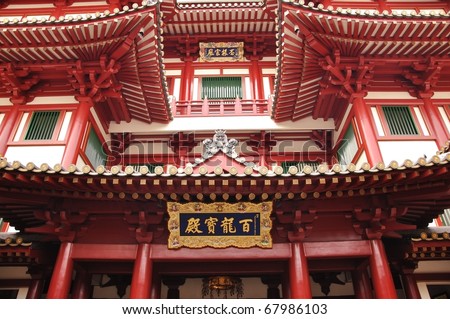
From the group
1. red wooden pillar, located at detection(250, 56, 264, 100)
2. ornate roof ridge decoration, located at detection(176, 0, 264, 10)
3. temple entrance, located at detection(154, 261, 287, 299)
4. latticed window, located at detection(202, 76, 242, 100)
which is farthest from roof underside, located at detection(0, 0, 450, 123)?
temple entrance, located at detection(154, 261, 287, 299)

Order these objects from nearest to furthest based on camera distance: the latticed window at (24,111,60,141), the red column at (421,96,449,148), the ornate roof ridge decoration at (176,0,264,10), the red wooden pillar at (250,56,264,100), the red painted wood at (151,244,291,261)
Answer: the red painted wood at (151,244,291,261) < the red column at (421,96,449,148) < the latticed window at (24,111,60,141) < the red wooden pillar at (250,56,264,100) < the ornate roof ridge decoration at (176,0,264,10)

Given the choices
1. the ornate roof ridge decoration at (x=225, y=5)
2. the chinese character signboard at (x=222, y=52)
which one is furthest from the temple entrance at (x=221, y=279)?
the ornate roof ridge decoration at (x=225, y=5)

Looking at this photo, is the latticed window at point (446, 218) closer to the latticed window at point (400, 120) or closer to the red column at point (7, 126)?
the latticed window at point (400, 120)

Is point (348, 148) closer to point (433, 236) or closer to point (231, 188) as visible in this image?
point (433, 236)

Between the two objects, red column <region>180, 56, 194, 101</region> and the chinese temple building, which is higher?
red column <region>180, 56, 194, 101</region>

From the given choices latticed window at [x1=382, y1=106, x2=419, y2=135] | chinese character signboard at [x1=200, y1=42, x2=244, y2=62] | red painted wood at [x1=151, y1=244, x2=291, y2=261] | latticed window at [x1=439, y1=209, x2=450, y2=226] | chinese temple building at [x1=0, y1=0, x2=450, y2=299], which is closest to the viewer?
chinese temple building at [x1=0, y1=0, x2=450, y2=299]

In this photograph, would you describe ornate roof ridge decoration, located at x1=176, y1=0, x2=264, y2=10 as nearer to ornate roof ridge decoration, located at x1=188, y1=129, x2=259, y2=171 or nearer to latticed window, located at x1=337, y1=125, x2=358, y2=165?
latticed window, located at x1=337, y1=125, x2=358, y2=165

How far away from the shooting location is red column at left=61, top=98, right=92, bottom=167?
10.1 m

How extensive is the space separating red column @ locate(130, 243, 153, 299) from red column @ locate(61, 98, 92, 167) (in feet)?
12.9

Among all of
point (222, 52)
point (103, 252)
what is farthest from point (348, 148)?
point (103, 252)

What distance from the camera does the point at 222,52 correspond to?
15938mm

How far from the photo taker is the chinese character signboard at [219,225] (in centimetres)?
752

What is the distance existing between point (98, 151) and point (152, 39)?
408 cm
